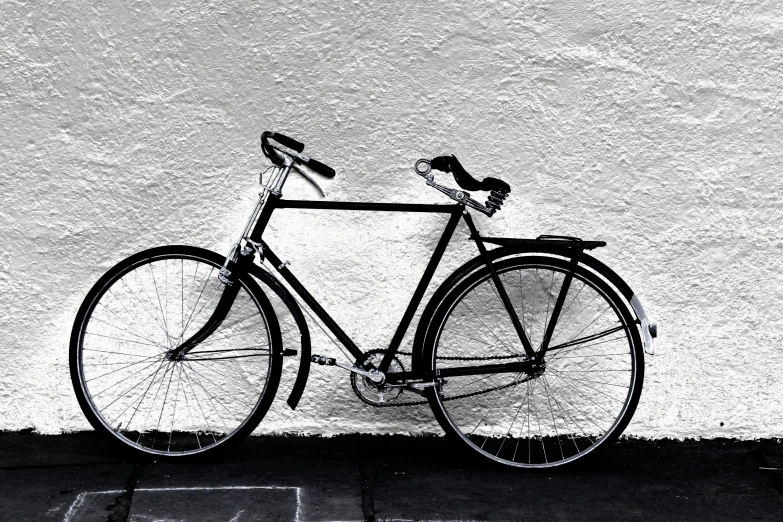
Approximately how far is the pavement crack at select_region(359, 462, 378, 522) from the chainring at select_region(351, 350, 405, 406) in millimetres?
293

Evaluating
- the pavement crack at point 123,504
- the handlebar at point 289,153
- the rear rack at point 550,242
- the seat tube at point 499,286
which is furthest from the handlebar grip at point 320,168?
the pavement crack at point 123,504

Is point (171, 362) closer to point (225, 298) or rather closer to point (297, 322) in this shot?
point (225, 298)

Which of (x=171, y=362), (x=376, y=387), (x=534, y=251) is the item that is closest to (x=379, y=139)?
(x=534, y=251)

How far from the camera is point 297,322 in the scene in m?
4.38

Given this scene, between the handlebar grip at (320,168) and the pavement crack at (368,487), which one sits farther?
the handlebar grip at (320,168)

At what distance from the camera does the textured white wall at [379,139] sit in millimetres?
4609

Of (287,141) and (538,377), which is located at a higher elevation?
(287,141)

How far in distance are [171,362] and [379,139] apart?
4.78 feet

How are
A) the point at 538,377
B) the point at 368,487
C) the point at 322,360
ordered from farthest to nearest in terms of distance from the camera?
the point at 538,377, the point at 322,360, the point at 368,487

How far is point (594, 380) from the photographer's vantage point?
191 inches

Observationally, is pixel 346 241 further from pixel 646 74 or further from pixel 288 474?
pixel 646 74

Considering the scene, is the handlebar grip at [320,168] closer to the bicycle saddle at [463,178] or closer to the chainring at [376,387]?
the bicycle saddle at [463,178]

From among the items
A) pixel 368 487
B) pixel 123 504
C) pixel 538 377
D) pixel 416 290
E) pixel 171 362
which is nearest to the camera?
pixel 123 504

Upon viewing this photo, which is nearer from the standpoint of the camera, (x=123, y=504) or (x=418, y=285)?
(x=123, y=504)
